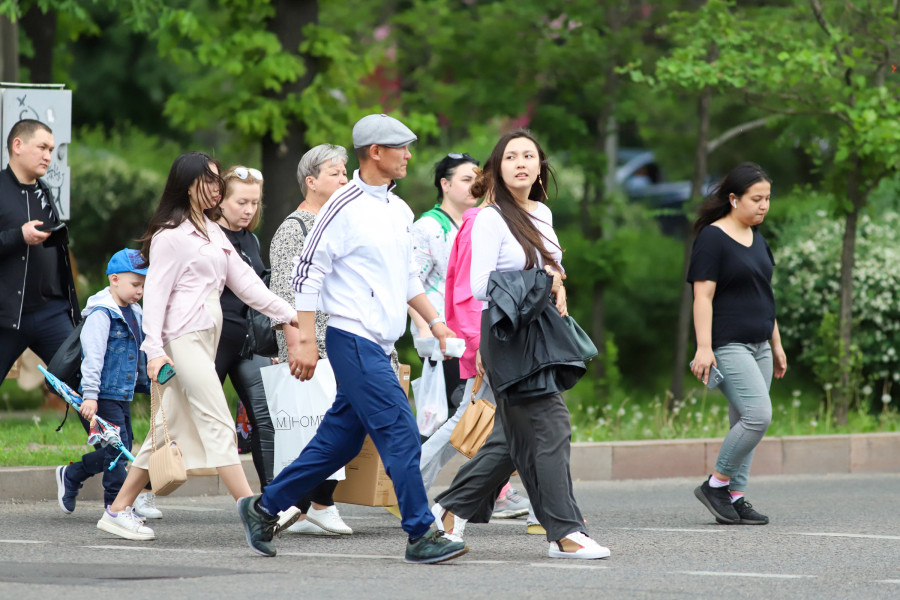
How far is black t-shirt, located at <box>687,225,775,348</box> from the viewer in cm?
734

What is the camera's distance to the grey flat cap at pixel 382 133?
5.82 meters

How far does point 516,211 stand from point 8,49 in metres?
8.89

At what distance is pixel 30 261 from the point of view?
7.62 m

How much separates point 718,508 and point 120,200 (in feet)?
40.9

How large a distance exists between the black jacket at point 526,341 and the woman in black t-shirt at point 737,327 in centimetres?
165

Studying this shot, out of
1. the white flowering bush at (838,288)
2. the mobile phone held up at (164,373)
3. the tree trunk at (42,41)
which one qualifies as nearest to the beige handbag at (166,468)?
the mobile phone held up at (164,373)

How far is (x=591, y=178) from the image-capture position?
14227mm

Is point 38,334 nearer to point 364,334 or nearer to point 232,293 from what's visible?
point 232,293

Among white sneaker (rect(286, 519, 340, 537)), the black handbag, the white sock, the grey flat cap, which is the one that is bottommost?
white sneaker (rect(286, 519, 340, 537))

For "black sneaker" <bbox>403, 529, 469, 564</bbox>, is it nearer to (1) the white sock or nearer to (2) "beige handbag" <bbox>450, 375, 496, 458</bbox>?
(2) "beige handbag" <bbox>450, 375, 496, 458</bbox>

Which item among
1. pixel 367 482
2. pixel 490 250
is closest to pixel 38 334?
pixel 367 482

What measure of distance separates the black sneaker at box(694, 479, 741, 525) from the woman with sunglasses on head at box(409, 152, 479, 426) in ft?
4.66

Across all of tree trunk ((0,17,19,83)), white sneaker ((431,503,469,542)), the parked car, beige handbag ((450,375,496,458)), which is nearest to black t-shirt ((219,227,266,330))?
beige handbag ((450,375,496,458))

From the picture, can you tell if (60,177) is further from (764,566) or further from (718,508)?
(764,566)
